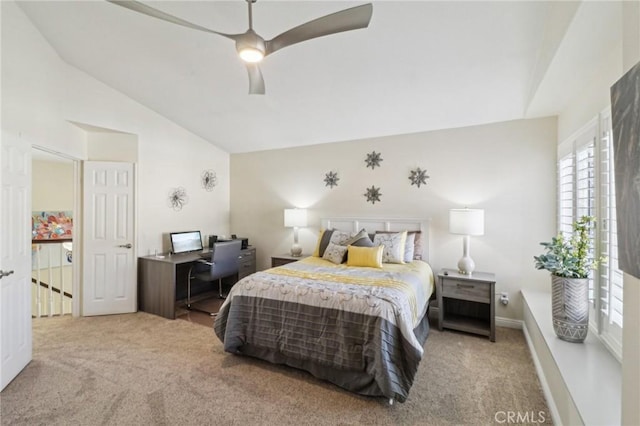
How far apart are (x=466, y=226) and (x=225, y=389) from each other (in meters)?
2.89

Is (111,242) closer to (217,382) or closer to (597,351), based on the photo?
(217,382)

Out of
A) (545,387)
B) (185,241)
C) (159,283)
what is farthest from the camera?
(185,241)

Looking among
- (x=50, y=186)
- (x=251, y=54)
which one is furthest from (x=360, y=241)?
(x=50, y=186)

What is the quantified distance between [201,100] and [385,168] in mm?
2660

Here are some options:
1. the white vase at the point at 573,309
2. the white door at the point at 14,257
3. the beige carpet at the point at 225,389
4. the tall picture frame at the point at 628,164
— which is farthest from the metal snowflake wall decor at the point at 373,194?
the white door at the point at 14,257

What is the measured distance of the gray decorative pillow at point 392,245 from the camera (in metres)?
3.52

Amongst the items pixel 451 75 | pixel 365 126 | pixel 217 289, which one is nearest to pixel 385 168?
pixel 365 126

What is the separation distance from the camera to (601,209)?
207cm

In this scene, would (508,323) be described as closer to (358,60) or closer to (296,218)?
(296,218)

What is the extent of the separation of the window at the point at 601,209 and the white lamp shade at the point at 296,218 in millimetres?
3236

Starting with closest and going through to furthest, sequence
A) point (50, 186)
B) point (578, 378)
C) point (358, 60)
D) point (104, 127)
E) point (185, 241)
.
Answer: point (578, 378)
point (358, 60)
point (104, 127)
point (185, 241)
point (50, 186)

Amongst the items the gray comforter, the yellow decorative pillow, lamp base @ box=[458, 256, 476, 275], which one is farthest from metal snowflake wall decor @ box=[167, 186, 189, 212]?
lamp base @ box=[458, 256, 476, 275]

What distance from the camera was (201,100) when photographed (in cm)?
375

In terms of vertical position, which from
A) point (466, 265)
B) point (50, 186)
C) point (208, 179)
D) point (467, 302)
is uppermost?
point (208, 179)
